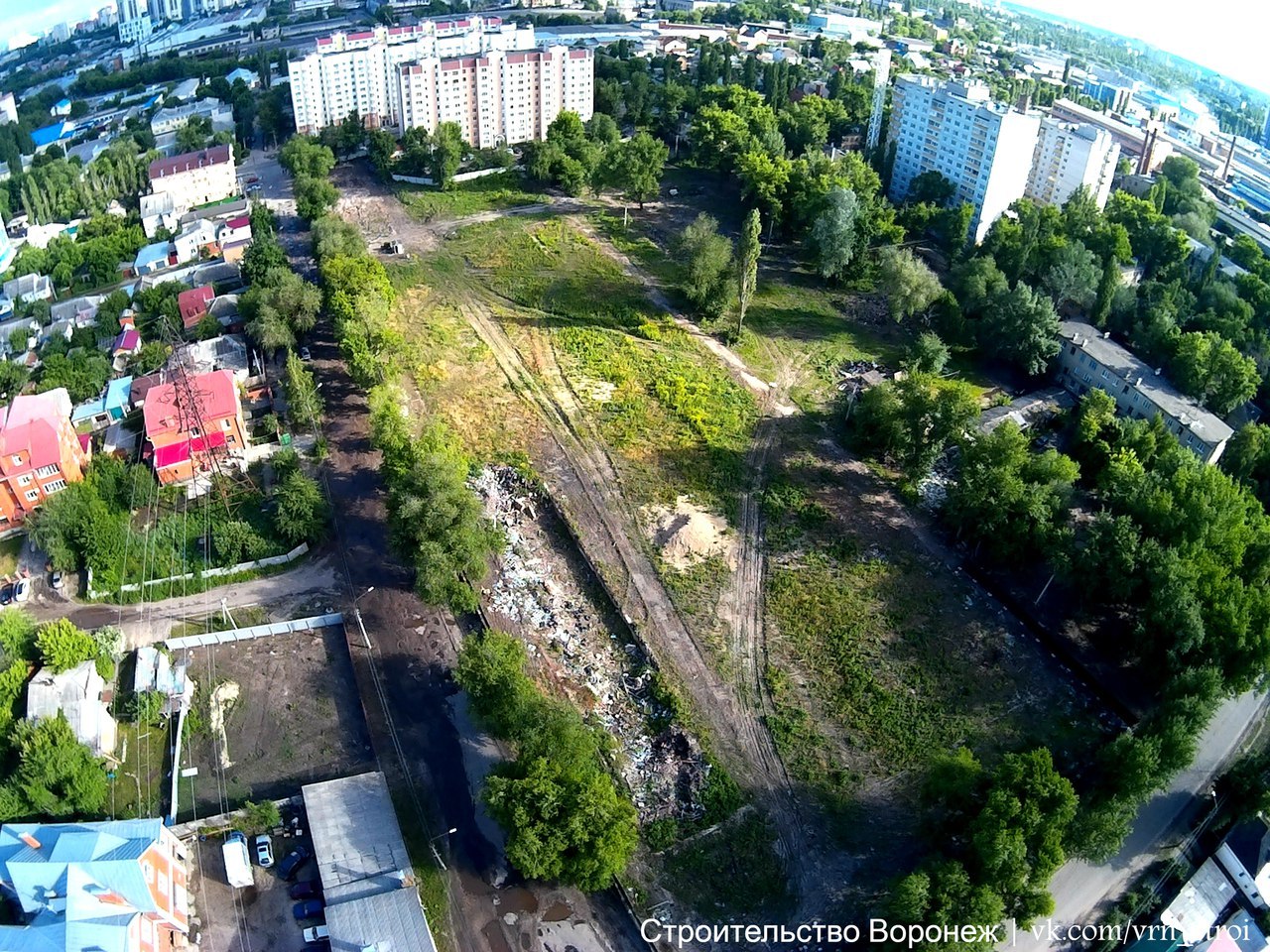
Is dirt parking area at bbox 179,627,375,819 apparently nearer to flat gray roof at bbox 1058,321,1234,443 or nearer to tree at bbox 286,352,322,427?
tree at bbox 286,352,322,427

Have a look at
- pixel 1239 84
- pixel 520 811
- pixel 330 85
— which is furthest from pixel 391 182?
pixel 1239 84

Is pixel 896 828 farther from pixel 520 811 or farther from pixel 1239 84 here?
pixel 1239 84

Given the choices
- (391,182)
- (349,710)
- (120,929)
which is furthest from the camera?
(391,182)

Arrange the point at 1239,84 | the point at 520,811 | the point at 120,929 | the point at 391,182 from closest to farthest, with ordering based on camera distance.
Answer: the point at 120,929 < the point at 520,811 < the point at 391,182 < the point at 1239,84

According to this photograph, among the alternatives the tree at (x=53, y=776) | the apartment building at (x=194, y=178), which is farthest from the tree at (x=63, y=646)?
the apartment building at (x=194, y=178)

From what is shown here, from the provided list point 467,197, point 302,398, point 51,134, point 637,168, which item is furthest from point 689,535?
point 51,134

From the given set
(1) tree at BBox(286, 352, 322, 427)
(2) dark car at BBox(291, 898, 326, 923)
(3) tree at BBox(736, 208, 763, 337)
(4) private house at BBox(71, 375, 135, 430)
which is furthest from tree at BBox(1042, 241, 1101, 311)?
(4) private house at BBox(71, 375, 135, 430)

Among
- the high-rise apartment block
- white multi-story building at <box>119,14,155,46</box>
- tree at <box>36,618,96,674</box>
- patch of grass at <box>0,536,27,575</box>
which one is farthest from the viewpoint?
white multi-story building at <box>119,14,155,46</box>
